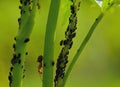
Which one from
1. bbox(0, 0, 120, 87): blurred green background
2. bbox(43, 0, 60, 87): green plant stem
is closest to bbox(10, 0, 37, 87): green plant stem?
bbox(43, 0, 60, 87): green plant stem

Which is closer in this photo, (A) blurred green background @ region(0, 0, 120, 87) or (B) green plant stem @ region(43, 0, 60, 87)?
(B) green plant stem @ region(43, 0, 60, 87)

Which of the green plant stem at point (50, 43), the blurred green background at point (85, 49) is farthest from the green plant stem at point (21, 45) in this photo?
the blurred green background at point (85, 49)

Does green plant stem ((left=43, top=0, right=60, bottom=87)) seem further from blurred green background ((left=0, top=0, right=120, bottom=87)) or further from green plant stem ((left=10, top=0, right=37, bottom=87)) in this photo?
blurred green background ((left=0, top=0, right=120, bottom=87))

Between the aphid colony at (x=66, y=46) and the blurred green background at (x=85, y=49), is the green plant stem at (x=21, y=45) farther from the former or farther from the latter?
the blurred green background at (x=85, y=49)

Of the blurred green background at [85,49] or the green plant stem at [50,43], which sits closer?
the green plant stem at [50,43]

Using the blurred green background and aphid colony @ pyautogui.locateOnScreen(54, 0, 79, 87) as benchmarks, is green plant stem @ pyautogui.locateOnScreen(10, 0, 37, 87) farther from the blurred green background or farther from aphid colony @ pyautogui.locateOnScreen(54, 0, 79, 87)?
the blurred green background

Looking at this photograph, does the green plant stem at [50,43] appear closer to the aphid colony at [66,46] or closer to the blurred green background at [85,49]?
the aphid colony at [66,46]

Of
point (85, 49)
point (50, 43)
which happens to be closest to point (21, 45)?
point (50, 43)

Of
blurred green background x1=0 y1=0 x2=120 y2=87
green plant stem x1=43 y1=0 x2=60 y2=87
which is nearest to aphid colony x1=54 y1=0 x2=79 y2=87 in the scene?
green plant stem x1=43 y1=0 x2=60 y2=87

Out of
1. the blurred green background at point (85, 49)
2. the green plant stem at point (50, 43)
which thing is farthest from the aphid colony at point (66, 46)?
the blurred green background at point (85, 49)
